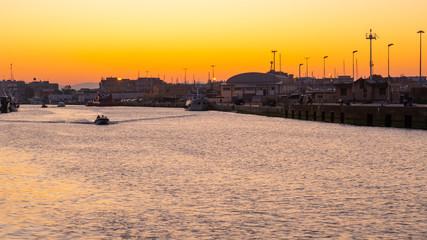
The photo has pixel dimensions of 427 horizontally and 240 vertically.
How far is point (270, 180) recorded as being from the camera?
2839cm

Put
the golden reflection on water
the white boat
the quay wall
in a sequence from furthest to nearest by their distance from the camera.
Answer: the white boat, the quay wall, the golden reflection on water

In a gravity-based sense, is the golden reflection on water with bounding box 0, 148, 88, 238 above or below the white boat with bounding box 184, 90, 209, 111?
below

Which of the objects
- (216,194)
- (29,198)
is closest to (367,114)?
(216,194)

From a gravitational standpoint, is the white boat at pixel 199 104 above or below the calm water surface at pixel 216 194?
above

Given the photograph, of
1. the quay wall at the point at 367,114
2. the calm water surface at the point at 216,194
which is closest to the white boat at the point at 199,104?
the quay wall at the point at 367,114

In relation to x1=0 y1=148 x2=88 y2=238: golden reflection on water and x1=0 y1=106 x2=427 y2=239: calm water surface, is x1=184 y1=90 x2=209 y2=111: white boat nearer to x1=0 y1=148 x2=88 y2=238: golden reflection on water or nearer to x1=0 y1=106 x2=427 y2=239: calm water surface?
x1=0 y1=106 x2=427 y2=239: calm water surface

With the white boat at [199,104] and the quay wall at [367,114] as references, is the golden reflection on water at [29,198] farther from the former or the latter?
the white boat at [199,104]

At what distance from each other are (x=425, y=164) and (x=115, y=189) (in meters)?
20.1

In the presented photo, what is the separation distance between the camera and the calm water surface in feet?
57.2

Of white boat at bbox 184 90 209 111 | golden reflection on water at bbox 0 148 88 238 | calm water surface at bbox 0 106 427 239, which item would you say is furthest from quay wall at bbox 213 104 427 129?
white boat at bbox 184 90 209 111

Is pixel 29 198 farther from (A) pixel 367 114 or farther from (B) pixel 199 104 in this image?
(B) pixel 199 104

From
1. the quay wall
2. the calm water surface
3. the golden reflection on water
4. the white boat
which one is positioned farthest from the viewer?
the white boat

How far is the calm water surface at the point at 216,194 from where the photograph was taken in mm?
17438

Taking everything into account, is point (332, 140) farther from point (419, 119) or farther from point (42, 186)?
point (42, 186)
